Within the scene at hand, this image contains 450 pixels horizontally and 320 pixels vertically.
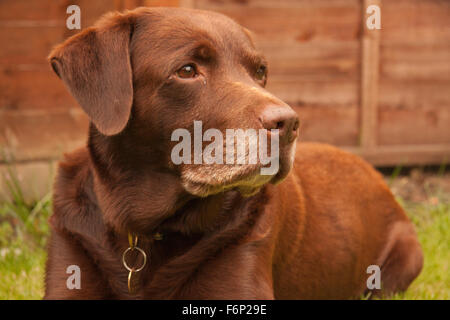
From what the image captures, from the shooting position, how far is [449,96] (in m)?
6.28

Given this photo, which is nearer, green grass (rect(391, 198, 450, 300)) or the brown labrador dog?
the brown labrador dog

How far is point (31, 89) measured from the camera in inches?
219

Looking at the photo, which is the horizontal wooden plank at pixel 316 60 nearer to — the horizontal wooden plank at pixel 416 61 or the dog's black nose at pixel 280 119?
the horizontal wooden plank at pixel 416 61

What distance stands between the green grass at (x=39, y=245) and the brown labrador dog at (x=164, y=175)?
88 cm

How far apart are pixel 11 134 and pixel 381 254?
329 cm

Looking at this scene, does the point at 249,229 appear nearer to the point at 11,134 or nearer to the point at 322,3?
the point at 11,134

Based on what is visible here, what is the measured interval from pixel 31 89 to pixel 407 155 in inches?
139

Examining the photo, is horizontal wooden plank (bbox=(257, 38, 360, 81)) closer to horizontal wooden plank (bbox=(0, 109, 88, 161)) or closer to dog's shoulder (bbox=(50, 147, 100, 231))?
horizontal wooden plank (bbox=(0, 109, 88, 161))

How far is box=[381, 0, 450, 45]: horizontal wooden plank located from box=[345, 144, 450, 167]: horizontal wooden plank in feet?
3.33

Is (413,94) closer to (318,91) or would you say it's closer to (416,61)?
(416,61)

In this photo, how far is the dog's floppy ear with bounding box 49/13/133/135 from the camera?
2.61 m

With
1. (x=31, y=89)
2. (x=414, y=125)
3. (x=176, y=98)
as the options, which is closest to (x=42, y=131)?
(x=31, y=89)

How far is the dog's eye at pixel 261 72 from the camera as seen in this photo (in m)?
2.99

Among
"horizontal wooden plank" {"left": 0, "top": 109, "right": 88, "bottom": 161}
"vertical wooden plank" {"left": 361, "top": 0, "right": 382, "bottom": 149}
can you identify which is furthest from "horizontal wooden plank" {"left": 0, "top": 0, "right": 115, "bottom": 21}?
"vertical wooden plank" {"left": 361, "top": 0, "right": 382, "bottom": 149}
